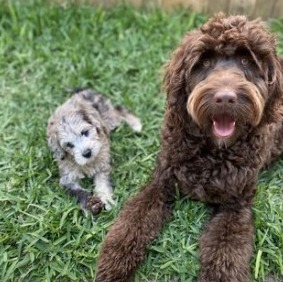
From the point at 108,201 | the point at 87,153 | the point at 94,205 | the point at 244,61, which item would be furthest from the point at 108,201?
the point at 244,61

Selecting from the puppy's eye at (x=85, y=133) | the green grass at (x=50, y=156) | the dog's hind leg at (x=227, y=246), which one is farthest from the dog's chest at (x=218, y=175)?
the puppy's eye at (x=85, y=133)

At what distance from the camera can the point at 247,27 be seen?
317 centimetres

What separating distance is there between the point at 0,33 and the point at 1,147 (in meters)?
1.54

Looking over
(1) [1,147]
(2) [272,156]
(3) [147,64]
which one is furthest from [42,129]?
(2) [272,156]

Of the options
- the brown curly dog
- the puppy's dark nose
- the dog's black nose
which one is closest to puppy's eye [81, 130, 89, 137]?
the dog's black nose

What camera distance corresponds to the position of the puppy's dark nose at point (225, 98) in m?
3.05

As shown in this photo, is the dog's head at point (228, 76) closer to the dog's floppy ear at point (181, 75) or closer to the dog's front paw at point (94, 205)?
the dog's floppy ear at point (181, 75)

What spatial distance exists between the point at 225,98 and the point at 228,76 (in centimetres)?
15

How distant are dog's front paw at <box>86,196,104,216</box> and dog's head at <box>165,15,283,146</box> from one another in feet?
3.17

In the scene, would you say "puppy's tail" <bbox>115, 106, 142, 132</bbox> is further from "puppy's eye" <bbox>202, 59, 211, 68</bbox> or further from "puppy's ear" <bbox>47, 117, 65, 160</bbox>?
"puppy's eye" <bbox>202, 59, 211, 68</bbox>

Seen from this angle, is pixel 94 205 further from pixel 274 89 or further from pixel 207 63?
pixel 274 89

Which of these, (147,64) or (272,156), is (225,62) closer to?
(272,156)

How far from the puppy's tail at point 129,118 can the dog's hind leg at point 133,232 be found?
792 mm

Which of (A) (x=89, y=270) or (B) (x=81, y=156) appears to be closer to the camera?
(A) (x=89, y=270)
